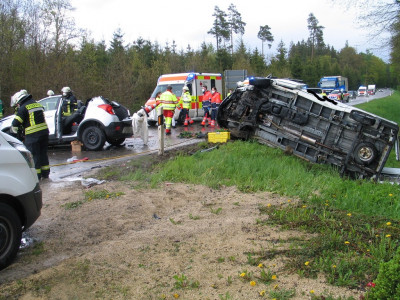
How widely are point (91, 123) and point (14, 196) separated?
295 inches

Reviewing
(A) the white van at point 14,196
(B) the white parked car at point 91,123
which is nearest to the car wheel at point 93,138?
(B) the white parked car at point 91,123

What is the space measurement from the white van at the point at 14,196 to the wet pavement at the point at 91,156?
11.3ft

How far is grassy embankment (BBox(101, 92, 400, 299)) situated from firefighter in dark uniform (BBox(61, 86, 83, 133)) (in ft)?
13.0

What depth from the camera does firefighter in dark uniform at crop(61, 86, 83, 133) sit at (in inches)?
445

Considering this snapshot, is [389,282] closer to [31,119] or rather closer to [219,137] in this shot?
[31,119]

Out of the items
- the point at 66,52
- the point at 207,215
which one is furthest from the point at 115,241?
the point at 66,52

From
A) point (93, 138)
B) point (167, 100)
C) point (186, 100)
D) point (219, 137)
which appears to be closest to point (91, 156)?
point (93, 138)

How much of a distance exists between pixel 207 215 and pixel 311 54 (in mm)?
91566

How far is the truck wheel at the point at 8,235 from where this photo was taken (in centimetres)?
383

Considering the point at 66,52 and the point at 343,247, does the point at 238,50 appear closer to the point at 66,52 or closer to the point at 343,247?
the point at 66,52

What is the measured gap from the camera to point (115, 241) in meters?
4.31

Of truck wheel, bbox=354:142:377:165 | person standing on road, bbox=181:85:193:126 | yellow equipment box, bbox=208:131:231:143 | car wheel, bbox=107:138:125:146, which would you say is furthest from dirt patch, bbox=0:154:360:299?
person standing on road, bbox=181:85:193:126

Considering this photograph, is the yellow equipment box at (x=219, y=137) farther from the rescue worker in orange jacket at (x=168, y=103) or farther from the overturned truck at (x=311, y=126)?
the rescue worker in orange jacket at (x=168, y=103)

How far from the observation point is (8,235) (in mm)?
3893
